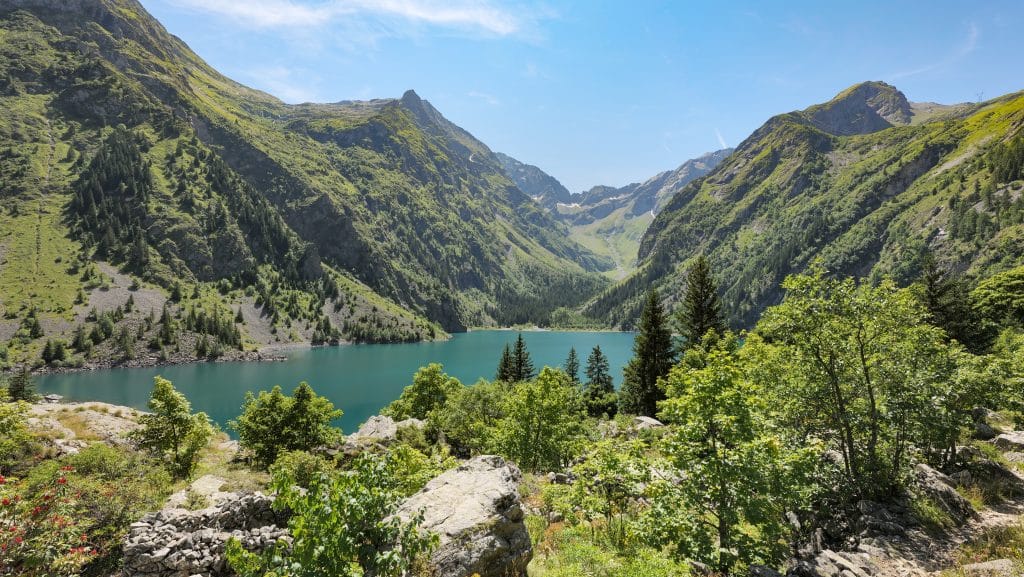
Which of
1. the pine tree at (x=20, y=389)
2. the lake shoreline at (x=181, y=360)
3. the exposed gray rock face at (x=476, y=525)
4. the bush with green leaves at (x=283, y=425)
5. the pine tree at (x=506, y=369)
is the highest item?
the exposed gray rock face at (x=476, y=525)

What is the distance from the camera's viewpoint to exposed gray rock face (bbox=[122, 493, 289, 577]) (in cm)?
996

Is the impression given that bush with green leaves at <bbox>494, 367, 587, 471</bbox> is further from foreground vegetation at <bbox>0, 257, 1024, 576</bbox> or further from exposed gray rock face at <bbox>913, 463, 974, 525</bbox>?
exposed gray rock face at <bbox>913, 463, 974, 525</bbox>

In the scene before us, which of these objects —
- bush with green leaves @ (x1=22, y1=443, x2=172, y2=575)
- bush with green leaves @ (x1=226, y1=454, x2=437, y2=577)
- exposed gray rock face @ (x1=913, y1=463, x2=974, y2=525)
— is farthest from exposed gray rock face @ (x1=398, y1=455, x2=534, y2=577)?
exposed gray rock face @ (x1=913, y1=463, x2=974, y2=525)

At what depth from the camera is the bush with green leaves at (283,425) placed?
27.2 metres

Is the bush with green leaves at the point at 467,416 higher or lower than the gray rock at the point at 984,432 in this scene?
lower

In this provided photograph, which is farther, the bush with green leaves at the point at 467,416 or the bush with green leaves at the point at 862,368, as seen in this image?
the bush with green leaves at the point at 467,416

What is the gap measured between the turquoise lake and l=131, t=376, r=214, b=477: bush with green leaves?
48.3 meters

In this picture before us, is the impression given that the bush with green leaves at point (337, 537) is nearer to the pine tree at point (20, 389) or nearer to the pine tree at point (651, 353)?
the pine tree at point (651, 353)

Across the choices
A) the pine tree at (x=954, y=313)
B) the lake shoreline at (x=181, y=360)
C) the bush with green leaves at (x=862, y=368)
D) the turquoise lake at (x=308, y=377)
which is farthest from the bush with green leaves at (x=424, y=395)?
the lake shoreline at (x=181, y=360)

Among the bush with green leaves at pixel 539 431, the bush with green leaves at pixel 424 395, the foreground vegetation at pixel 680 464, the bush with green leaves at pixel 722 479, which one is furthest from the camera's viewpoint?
the bush with green leaves at pixel 424 395

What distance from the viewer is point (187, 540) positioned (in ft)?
34.0

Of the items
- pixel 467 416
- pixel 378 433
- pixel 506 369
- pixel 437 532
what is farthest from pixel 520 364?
pixel 437 532

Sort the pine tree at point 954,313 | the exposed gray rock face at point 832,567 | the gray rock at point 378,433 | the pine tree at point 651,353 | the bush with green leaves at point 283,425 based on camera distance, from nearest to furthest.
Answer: the exposed gray rock face at point 832,567, the bush with green leaves at point 283,425, the gray rock at point 378,433, the pine tree at point 954,313, the pine tree at point 651,353

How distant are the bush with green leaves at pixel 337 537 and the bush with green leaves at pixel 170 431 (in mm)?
20334
